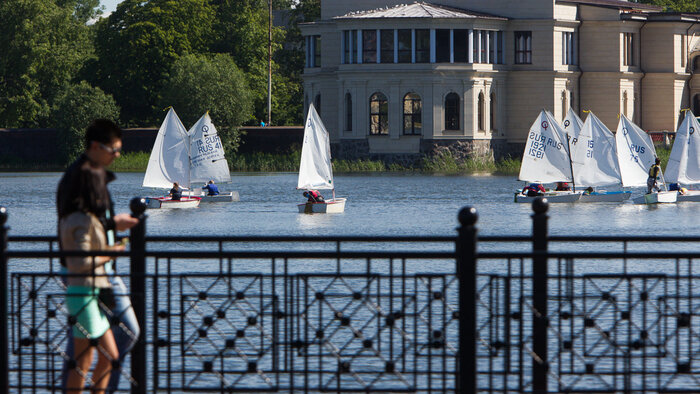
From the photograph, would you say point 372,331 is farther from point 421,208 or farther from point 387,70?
point 387,70

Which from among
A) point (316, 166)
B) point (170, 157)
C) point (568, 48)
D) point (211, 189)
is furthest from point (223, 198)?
point (568, 48)

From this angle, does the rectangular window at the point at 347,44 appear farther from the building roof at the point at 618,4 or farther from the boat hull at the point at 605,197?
the boat hull at the point at 605,197

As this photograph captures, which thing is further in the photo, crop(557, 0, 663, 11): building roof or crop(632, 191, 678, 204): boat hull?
crop(557, 0, 663, 11): building roof

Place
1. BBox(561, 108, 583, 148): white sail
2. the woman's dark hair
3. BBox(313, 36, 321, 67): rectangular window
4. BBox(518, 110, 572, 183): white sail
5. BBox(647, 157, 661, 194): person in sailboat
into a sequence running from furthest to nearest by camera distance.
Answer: BBox(313, 36, 321, 67): rectangular window → BBox(561, 108, 583, 148): white sail → BBox(518, 110, 572, 183): white sail → BBox(647, 157, 661, 194): person in sailboat → the woman's dark hair

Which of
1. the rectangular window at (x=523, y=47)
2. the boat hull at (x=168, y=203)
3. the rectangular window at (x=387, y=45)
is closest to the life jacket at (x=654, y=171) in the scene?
the boat hull at (x=168, y=203)

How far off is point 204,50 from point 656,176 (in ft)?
142

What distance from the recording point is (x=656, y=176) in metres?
56.0

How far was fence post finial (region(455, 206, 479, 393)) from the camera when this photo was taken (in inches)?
336

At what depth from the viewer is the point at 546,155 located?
56.8 metres

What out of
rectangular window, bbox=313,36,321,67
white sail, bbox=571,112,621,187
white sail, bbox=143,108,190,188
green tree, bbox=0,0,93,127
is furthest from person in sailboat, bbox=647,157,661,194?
green tree, bbox=0,0,93,127

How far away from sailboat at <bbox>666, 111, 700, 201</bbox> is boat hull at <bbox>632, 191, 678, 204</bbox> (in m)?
0.58

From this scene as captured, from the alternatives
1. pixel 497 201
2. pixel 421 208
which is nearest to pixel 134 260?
pixel 421 208

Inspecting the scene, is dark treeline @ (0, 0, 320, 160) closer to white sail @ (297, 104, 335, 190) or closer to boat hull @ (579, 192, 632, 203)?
boat hull @ (579, 192, 632, 203)

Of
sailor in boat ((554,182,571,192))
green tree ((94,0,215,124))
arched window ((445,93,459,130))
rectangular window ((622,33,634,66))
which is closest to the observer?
sailor in boat ((554,182,571,192))
